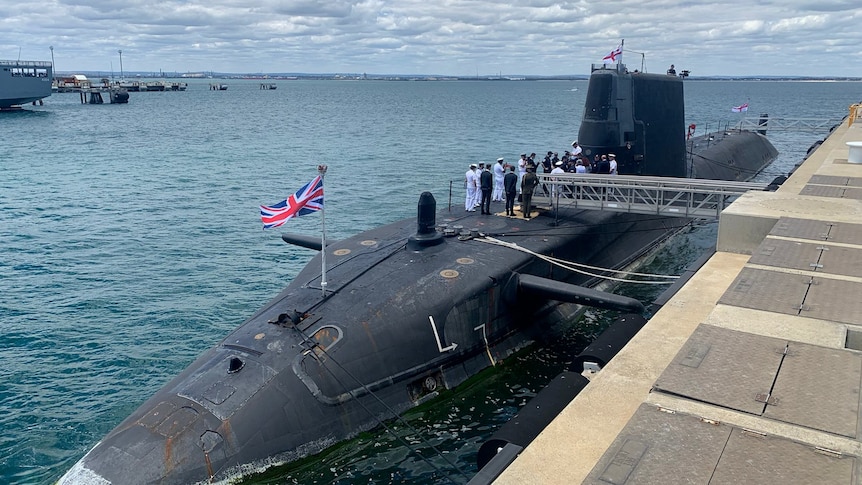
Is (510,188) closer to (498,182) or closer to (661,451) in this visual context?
(498,182)

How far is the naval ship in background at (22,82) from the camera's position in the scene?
9444 cm

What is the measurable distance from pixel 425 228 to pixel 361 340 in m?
4.46

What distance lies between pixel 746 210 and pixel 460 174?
33959 mm

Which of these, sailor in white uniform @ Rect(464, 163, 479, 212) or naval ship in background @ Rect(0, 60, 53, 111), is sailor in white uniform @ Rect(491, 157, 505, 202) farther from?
naval ship in background @ Rect(0, 60, 53, 111)

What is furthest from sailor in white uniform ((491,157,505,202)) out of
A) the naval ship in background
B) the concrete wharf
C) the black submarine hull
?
the naval ship in background

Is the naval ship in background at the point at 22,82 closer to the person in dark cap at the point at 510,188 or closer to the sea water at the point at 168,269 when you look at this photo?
the sea water at the point at 168,269

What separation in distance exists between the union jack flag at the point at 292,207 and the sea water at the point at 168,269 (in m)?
4.32

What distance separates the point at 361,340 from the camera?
12.7 meters

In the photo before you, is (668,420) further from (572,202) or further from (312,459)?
(572,202)

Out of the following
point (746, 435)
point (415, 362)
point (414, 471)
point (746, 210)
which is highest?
point (746, 210)

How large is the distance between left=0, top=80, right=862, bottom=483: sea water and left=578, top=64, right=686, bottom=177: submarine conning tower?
162 inches

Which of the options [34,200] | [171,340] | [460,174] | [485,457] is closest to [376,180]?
[460,174]

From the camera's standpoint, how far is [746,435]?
5520 mm

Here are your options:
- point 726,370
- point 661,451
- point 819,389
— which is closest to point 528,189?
point 726,370
